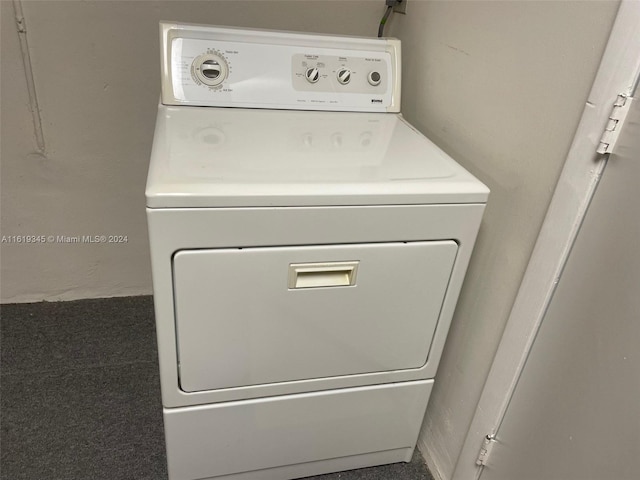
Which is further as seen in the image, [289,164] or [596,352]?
[289,164]

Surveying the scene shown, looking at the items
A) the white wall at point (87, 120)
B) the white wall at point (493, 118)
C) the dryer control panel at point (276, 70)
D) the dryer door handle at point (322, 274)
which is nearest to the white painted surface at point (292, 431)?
the white wall at point (493, 118)

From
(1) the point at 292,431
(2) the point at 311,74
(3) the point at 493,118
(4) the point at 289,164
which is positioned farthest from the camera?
(2) the point at 311,74

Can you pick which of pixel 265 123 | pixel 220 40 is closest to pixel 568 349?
pixel 265 123

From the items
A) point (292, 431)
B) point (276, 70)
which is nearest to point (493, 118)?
point (276, 70)

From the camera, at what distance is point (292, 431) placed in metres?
1.13

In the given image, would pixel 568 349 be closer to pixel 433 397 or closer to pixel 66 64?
pixel 433 397

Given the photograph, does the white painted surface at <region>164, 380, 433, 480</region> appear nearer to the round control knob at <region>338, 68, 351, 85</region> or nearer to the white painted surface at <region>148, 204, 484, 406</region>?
the white painted surface at <region>148, 204, 484, 406</region>

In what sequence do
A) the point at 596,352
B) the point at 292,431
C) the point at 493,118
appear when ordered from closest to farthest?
1. the point at 596,352
2. the point at 493,118
3. the point at 292,431

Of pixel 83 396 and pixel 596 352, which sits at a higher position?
pixel 596 352

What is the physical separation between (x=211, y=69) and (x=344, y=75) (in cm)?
32

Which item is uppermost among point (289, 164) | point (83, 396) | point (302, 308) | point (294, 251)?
point (289, 164)

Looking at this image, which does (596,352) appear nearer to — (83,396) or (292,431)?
(292,431)

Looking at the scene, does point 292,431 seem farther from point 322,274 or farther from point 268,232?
point 268,232

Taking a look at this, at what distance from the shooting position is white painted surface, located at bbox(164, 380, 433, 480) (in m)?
1.05
